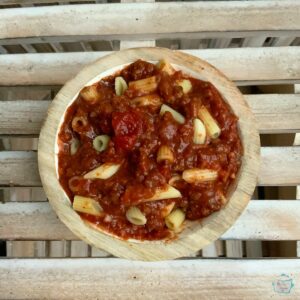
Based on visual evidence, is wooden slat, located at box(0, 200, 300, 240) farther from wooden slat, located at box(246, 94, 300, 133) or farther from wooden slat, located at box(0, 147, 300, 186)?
wooden slat, located at box(246, 94, 300, 133)

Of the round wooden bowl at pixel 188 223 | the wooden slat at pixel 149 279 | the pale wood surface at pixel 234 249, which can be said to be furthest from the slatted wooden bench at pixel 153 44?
the pale wood surface at pixel 234 249

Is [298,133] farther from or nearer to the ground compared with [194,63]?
nearer to the ground

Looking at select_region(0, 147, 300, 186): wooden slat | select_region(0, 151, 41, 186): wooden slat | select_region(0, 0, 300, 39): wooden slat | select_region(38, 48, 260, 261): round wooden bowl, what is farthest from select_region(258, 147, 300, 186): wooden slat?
select_region(0, 151, 41, 186): wooden slat

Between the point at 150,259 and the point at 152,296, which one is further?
the point at 152,296

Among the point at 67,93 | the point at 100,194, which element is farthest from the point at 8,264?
the point at 67,93

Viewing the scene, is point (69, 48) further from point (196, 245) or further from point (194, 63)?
point (196, 245)

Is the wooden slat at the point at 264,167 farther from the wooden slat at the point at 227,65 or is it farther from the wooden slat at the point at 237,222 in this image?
the wooden slat at the point at 227,65
